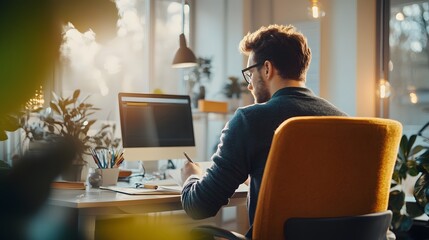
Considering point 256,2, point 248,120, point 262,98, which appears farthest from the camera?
point 256,2

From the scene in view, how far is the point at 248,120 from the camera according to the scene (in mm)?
1461

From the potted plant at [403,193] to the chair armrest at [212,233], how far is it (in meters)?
1.87

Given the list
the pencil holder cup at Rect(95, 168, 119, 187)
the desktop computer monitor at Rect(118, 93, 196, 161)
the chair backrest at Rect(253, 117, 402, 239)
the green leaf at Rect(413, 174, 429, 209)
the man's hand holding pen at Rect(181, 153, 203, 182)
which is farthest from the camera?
the green leaf at Rect(413, 174, 429, 209)

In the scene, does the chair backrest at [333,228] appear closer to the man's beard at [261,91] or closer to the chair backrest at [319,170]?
the chair backrest at [319,170]

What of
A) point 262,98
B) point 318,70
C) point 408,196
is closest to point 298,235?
point 262,98

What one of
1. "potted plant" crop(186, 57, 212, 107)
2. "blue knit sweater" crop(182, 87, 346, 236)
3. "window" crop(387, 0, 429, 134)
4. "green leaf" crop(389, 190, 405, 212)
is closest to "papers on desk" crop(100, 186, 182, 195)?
"blue knit sweater" crop(182, 87, 346, 236)

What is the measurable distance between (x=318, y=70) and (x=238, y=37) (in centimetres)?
81

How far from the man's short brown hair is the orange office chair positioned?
436 mm

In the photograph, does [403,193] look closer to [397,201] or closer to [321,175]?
[397,201]

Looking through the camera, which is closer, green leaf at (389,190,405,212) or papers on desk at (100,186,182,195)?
papers on desk at (100,186,182,195)

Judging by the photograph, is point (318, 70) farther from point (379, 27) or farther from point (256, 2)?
point (256, 2)

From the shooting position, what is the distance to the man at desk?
146 centimetres

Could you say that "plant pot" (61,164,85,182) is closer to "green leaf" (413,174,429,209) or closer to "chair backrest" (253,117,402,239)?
"chair backrest" (253,117,402,239)

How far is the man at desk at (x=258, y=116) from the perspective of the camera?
4.81 ft
